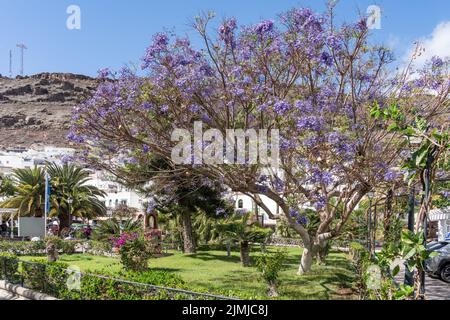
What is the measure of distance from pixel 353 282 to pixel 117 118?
25.6ft

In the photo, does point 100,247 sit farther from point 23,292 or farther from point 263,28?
point 263,28

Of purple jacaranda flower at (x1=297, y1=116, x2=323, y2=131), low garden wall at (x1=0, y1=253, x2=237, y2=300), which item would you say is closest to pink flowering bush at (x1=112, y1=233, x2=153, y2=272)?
low garden wall at (x1=0, y1=253, x2=237, y2=300)

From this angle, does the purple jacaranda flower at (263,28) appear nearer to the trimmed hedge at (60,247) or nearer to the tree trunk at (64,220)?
the trimmed hedge at (60,247)

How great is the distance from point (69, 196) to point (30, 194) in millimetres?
2845

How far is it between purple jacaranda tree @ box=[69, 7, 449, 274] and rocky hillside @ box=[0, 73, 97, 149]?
10641 centimetres

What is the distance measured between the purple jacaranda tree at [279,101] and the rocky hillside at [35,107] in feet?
349

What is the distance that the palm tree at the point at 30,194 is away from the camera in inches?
1358

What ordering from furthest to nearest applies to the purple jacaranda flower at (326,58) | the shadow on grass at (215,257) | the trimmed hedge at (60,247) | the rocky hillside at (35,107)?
the rocky hillside at (35,107)
the trimmed hedge at (60,247)
the shadow on grass at (215,257)
the purple jacaranda flower at (326,58)

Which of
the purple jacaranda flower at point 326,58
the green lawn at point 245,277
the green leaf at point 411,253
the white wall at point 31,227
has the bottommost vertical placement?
the green lawn at point 245,277

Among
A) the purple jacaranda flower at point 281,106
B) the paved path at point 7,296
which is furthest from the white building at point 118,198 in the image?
the purple jacaranda flower at point 281,106

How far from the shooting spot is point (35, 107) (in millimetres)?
142625

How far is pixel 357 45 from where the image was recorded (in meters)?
12.2
